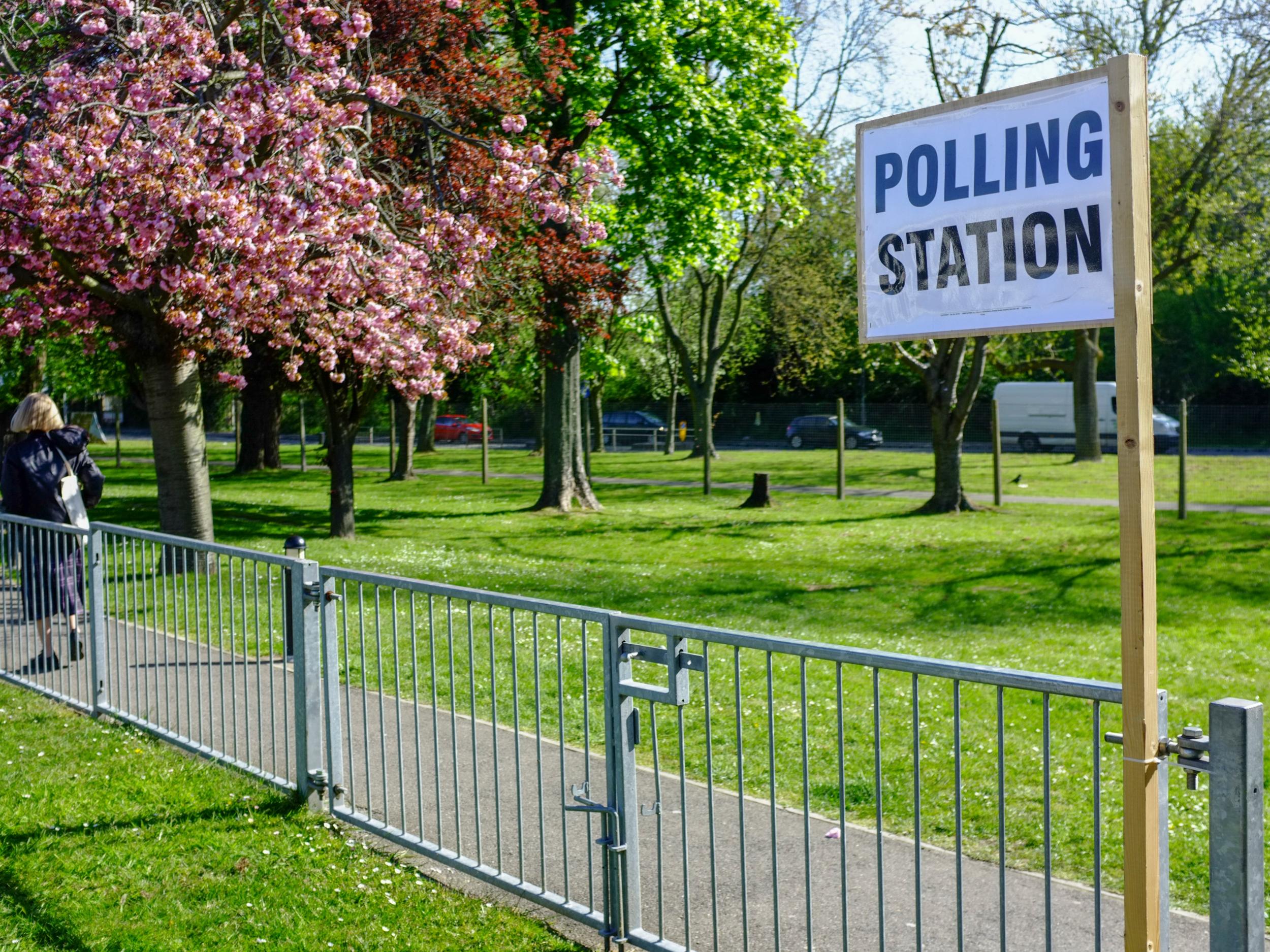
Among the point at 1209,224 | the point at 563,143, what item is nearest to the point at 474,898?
the point at 563,143

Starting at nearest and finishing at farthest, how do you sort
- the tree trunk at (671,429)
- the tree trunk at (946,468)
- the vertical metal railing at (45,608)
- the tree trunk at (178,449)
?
the vertical metal railing at (45,608) → the tree trunk at (178,449) → the tree trunk at (946,468) → the tree trunk at (671,429)

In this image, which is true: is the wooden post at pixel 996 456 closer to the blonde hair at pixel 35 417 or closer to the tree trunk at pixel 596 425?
the blonde hair at pixel 35 417

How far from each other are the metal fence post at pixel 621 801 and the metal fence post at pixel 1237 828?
1.97 meters

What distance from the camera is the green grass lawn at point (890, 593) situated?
262 inches

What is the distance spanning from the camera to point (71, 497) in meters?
9.45

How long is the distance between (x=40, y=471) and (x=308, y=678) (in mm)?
4429

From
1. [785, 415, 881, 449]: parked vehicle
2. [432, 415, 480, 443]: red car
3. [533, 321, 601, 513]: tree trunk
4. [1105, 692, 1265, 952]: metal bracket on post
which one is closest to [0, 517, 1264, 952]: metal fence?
[1105, 692, 1265, 952]: metal bracket on post

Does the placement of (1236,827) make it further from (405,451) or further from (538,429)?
(538,429)

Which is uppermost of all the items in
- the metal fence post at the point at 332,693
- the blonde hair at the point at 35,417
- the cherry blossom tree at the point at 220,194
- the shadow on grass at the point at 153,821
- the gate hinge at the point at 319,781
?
the cherry blossom tree at the point at 220,194

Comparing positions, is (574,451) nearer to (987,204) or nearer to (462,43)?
(462,43)

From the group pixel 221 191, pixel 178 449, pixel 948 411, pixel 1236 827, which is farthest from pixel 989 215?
pixel 948 411

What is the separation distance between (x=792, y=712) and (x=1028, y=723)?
1412mm

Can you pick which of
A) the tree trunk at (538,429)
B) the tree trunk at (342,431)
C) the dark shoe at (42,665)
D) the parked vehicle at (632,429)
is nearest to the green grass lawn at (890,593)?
the tree trunk at (342,431)

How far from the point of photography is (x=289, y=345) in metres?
15.7
